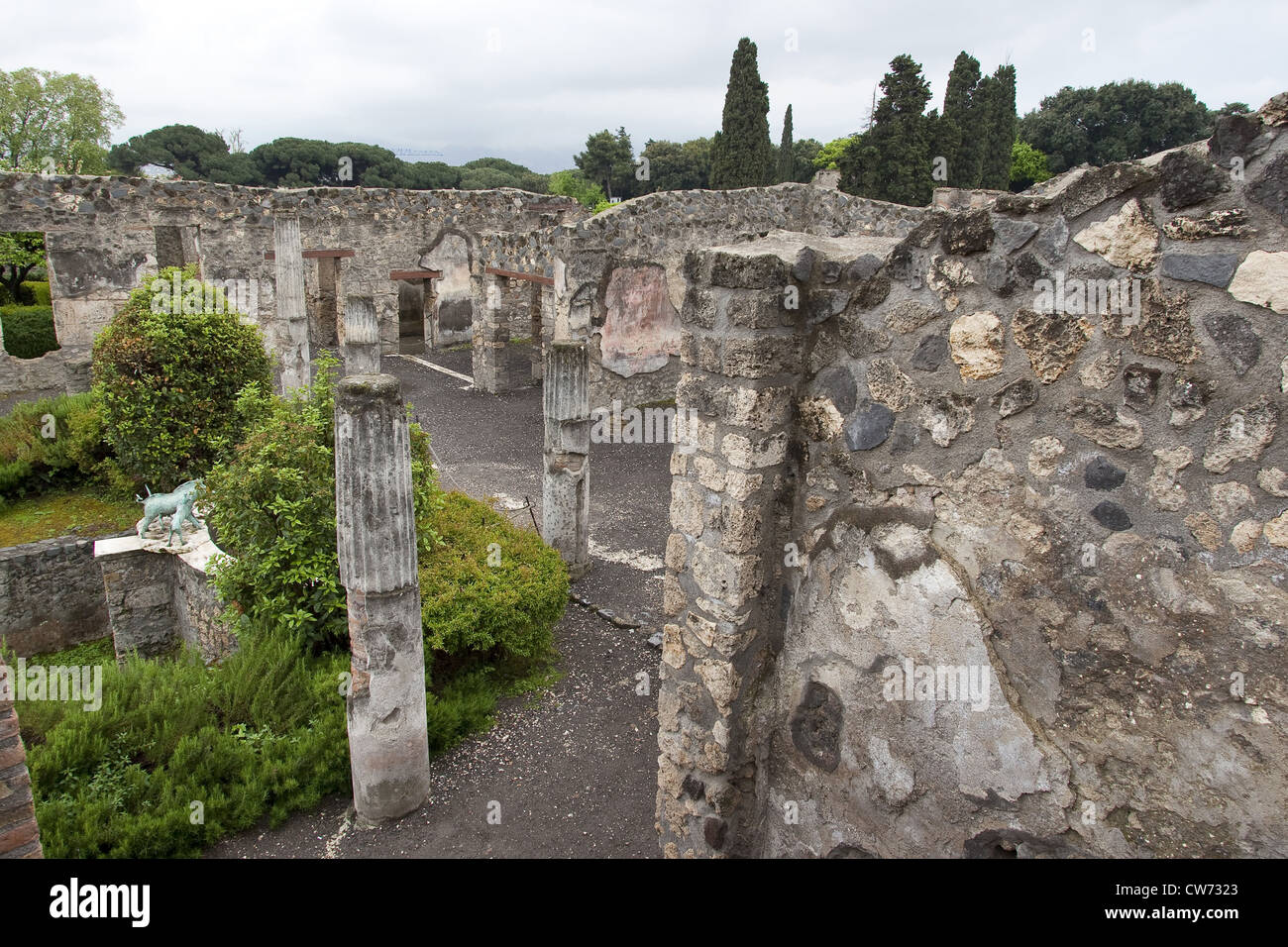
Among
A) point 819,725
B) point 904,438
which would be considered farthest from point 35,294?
point 904,438

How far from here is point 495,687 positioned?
23.3 feet

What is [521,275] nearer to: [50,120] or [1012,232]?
[1012,232]

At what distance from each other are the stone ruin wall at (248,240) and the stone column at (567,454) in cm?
594

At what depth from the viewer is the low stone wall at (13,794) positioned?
11.0ft

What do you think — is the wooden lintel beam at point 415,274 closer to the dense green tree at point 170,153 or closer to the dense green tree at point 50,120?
the dense green tree at point 50,120

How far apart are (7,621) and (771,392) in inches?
352

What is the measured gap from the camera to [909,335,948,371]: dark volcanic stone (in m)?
3.05

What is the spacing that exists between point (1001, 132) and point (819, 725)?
30.7 metres

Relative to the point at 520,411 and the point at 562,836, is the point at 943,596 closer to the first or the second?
the point at 562,836

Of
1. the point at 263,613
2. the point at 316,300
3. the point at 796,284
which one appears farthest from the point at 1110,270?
the point at 316,300

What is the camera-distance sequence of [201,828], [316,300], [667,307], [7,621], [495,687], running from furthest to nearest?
[316,300], [667,307], [7,621], [495,687], [201,828]

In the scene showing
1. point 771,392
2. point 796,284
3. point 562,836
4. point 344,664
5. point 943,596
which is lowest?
point 562,836

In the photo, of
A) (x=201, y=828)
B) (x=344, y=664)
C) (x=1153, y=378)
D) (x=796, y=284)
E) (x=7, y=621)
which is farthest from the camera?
(x=7, y=621)

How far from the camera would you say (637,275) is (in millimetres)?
14469
